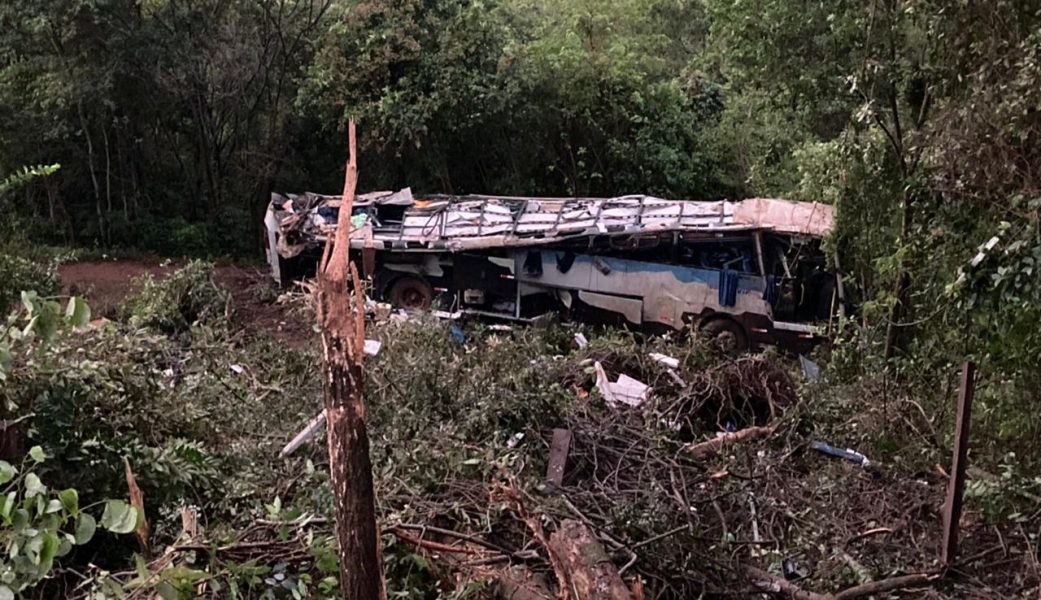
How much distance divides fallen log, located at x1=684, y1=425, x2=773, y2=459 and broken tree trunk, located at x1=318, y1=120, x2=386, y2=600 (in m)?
3.66

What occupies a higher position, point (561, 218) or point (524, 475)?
point (561, 218)

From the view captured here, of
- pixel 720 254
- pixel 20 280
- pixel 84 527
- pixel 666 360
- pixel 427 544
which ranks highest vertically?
pixel 720 254

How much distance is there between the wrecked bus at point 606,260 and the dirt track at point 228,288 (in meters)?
0.70

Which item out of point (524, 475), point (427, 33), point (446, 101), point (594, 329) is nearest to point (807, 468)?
point (524, 475)

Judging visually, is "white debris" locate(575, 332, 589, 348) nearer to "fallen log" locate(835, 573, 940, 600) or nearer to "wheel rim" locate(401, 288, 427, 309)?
"wheel rim" locate(401, 288, 427, 309)

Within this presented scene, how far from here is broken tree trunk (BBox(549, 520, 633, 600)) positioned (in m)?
3.54

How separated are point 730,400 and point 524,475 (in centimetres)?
321

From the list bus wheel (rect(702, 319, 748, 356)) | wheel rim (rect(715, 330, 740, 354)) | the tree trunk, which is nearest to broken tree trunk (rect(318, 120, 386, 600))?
the tree trunk

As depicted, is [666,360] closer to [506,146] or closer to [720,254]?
[720,254]

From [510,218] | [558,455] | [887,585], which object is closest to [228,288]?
[510,218]

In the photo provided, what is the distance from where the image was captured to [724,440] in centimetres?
651

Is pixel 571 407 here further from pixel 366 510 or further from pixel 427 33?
pixel 427 33

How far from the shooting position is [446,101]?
13883 millimetres

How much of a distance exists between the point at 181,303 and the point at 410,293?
9.97 feet
